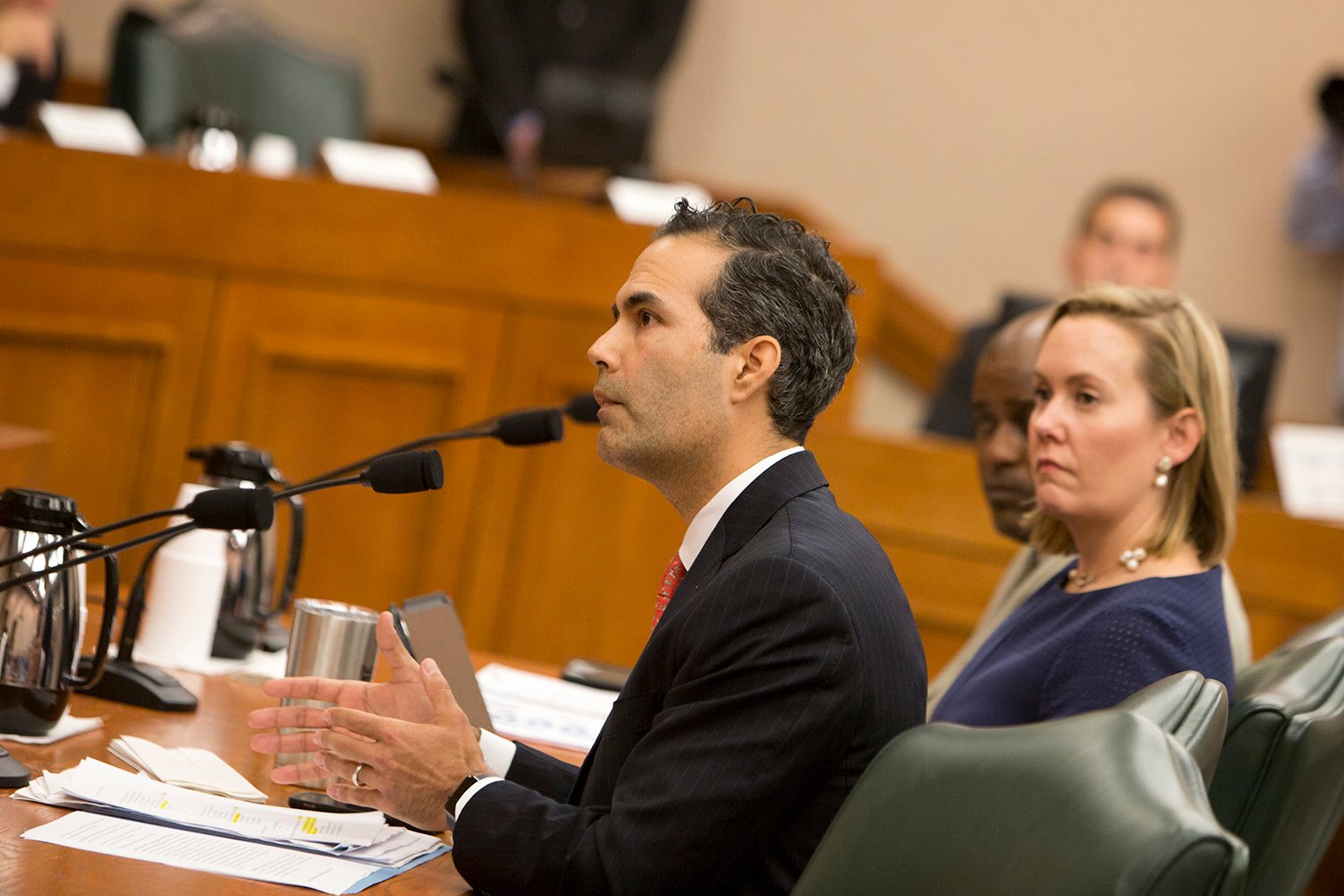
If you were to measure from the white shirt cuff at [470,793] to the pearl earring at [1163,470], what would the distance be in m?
1.09

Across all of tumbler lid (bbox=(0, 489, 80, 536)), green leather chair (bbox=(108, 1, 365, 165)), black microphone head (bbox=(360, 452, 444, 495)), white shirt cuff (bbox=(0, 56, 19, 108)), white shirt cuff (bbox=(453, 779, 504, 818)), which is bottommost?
white shirt cuff (bbox=(453, 779, 504, 818))

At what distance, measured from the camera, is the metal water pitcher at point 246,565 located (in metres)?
2.19

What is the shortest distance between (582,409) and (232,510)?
692 mm

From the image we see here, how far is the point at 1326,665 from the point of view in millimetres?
1864

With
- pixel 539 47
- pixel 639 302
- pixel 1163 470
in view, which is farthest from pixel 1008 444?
pixel 539 47

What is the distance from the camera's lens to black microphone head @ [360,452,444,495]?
1699mm

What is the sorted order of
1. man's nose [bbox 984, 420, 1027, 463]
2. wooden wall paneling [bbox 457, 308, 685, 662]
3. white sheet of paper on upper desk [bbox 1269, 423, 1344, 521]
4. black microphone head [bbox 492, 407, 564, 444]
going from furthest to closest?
white sheet of paper on upper desk [bbox 1269, 423, 1344, 521], wooden wall paneling [bbox 457, 308, 685, 662], man's nose [bbox 984, 420, 1027, 463], black microphone head [bbox 492, 407, 564, 444]

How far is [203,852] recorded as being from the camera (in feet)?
4.62

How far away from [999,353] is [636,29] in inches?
161

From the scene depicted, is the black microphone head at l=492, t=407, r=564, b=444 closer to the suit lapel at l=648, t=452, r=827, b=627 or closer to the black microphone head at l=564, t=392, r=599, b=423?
the black microphone head at l=564, t=392, r=599, b=423

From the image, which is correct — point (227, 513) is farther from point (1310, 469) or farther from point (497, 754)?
point (1310, 469)

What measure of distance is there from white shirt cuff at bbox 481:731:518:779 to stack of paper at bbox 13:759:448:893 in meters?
0.09

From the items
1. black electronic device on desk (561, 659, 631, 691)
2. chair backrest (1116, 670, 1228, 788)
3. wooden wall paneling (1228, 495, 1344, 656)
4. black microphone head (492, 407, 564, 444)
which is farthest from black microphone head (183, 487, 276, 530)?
wooden wall paneling (1228, 495, 1344, 656)

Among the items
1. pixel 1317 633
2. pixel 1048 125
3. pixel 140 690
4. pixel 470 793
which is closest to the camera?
pixel 470 793
